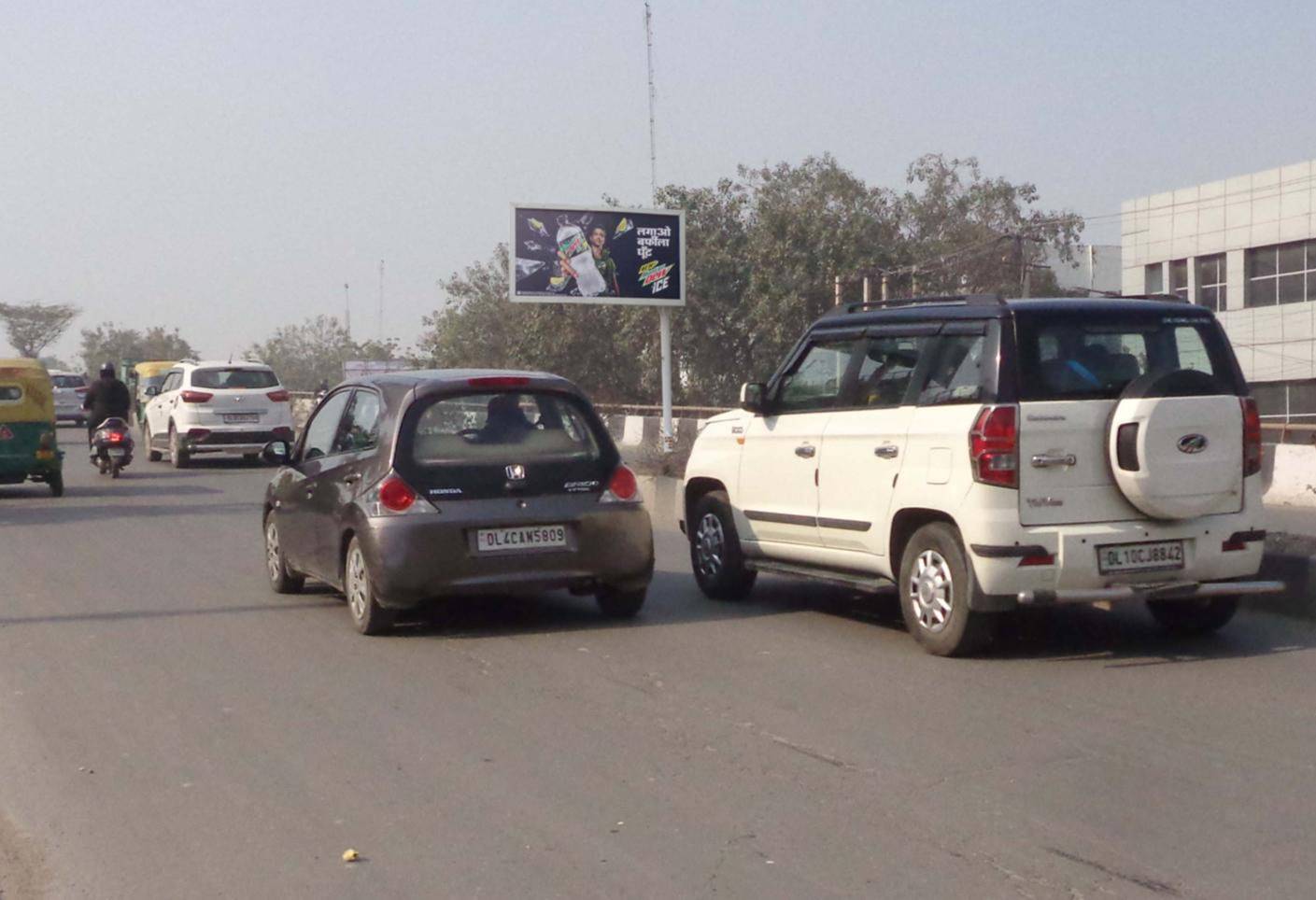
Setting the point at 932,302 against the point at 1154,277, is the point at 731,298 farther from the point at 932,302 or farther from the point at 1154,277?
the point at 932,302

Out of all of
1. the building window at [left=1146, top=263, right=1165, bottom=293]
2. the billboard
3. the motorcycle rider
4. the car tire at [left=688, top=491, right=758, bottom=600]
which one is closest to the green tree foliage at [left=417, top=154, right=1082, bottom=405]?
the building window at [left=1146, top=263, right=1165, bottom=293]

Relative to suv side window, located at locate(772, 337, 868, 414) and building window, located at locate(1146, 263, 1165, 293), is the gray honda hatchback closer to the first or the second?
suv side window, located at locate(772, 337, 868, 414)

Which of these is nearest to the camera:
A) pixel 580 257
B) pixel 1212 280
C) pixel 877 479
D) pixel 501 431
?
pixel 877 479

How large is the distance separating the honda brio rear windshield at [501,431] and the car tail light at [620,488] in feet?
0.55

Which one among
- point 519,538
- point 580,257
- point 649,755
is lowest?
point 649,755

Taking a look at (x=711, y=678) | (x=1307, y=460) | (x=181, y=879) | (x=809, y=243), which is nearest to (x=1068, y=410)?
(x=711, y=678)

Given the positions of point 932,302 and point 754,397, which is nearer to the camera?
point 932,302

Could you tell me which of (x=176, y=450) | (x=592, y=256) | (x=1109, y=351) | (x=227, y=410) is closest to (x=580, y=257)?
(x=592, y=256)

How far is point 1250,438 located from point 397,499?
187 inches

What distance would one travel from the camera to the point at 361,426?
9.81 m

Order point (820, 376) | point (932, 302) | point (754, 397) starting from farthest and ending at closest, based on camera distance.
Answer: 1. point (754, 397)
2. point (820, 376)
3. point (932, 302)

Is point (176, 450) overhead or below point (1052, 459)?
below

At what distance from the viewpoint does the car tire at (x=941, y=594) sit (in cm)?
812

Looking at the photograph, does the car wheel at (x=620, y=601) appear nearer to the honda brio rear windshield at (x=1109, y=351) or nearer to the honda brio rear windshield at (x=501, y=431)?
the honda brio rear windshield at (x=501, y=431)
